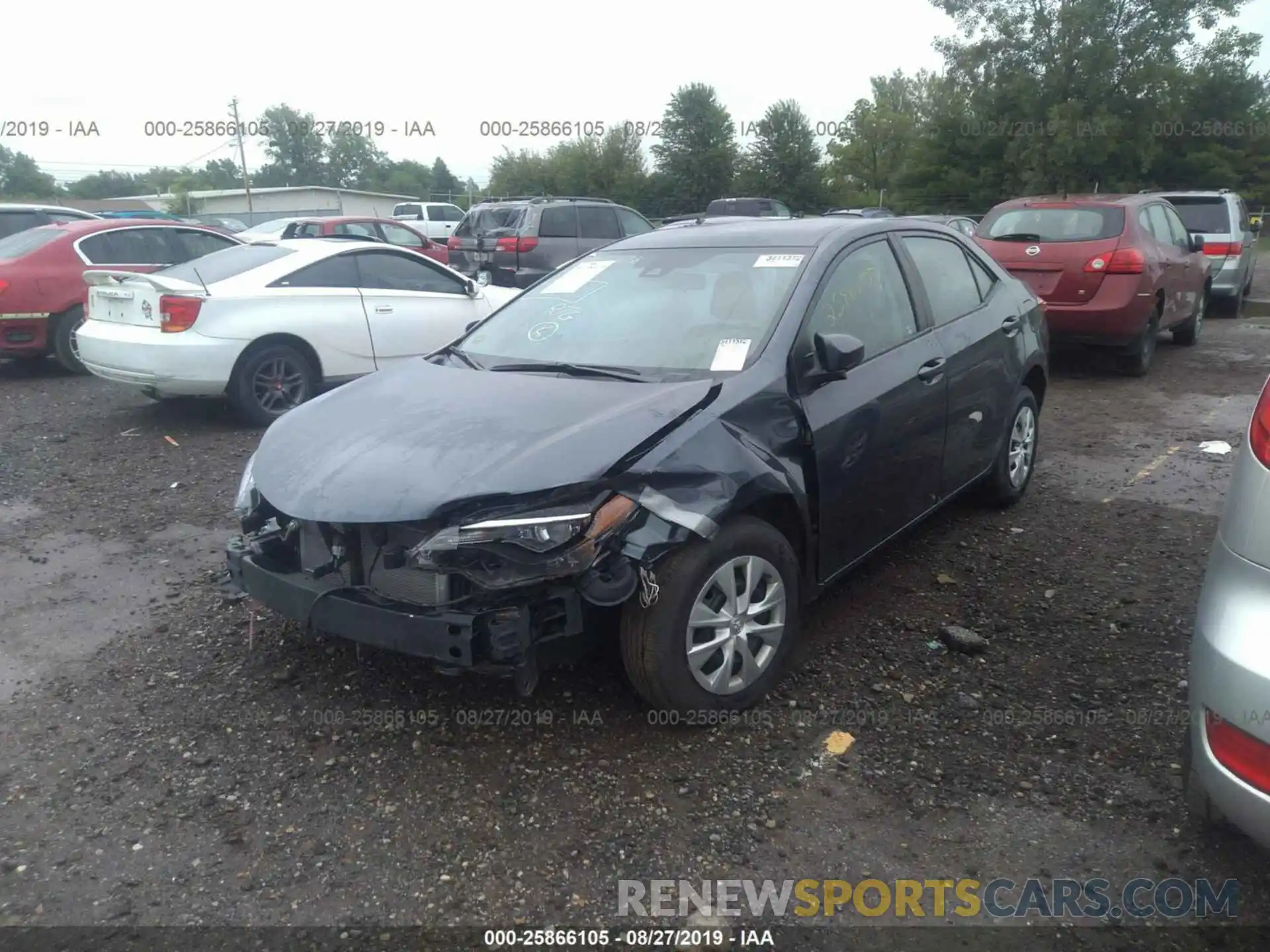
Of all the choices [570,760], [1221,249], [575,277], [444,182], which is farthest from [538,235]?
[444,182]

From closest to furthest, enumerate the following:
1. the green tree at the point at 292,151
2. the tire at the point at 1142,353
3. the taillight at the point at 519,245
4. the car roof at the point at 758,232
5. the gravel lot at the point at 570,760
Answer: the gravel lot at the point at 570,760 → the car roof at the point at 758,232 → the tire at the point at 1142,353 → the taillight at the point at 519,245 → the green tree at the point at 292,151

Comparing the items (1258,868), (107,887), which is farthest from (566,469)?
(1258,868)

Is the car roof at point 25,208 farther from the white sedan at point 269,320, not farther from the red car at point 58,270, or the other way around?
the white sedan at point 269,320

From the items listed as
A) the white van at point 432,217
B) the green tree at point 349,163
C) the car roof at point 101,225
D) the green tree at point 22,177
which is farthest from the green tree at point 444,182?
the car roof at point 101,225

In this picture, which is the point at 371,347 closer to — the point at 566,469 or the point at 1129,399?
the point at 566,469

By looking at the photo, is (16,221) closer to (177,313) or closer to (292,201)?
(177,313)

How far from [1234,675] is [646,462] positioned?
1660mm

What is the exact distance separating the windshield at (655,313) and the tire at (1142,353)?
634cm

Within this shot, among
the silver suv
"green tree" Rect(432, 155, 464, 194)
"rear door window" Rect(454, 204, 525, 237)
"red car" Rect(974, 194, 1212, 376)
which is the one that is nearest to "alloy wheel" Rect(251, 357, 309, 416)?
"red car" Rect(974, 194, 1212, 376)

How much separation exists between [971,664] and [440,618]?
214 cm

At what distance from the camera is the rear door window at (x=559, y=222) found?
48.7 feet

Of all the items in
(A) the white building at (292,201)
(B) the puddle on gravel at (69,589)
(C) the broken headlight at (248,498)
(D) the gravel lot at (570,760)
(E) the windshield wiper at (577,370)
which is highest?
(A) the white building at (292,201)

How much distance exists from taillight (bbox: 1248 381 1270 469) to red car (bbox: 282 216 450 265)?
15383 millimetres

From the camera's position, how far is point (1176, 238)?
9844mm
